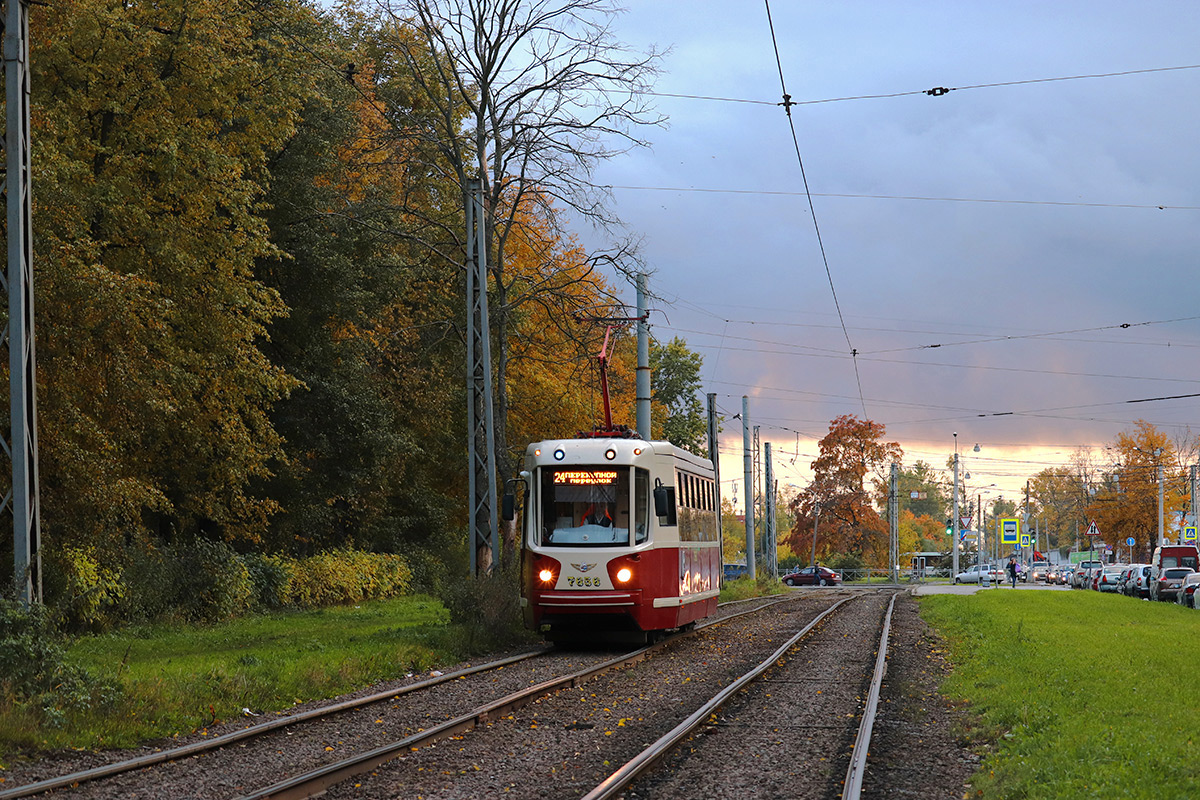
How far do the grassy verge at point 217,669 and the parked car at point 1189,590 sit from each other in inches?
1067

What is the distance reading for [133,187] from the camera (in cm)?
2489

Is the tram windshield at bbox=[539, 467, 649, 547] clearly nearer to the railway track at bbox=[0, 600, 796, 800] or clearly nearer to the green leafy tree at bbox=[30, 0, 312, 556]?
the railway track at bbox=[0, 600, 796, 800]

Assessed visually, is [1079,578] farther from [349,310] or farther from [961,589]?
[349,310]

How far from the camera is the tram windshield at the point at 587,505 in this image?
20.4m

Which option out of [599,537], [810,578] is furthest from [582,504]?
[810,578]

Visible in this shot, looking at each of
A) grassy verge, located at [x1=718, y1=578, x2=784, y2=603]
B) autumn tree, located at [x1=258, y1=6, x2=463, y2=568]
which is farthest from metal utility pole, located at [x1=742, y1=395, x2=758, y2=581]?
autumn tree, located at [x1=258, y1=6, x2=463, y2=568]

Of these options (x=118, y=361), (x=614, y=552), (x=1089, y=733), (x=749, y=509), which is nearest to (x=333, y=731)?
(x=1089, y=733)

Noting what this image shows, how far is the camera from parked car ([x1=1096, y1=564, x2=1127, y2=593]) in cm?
6057

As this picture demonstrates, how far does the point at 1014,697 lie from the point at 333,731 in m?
7.10

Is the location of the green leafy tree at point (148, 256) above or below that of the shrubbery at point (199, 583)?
above

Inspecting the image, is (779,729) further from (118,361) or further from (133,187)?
(133,187)

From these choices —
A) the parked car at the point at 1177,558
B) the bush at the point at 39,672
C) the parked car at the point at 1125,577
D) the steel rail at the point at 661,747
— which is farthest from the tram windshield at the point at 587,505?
the parked car at the point at 1125,577

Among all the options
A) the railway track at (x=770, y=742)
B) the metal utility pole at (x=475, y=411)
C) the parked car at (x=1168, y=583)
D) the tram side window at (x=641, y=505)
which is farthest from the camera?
the parked car at (x=1168, y=583)

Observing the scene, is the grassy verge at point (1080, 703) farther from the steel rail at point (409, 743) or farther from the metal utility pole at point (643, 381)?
the metal utility pole at point (643, 381)
